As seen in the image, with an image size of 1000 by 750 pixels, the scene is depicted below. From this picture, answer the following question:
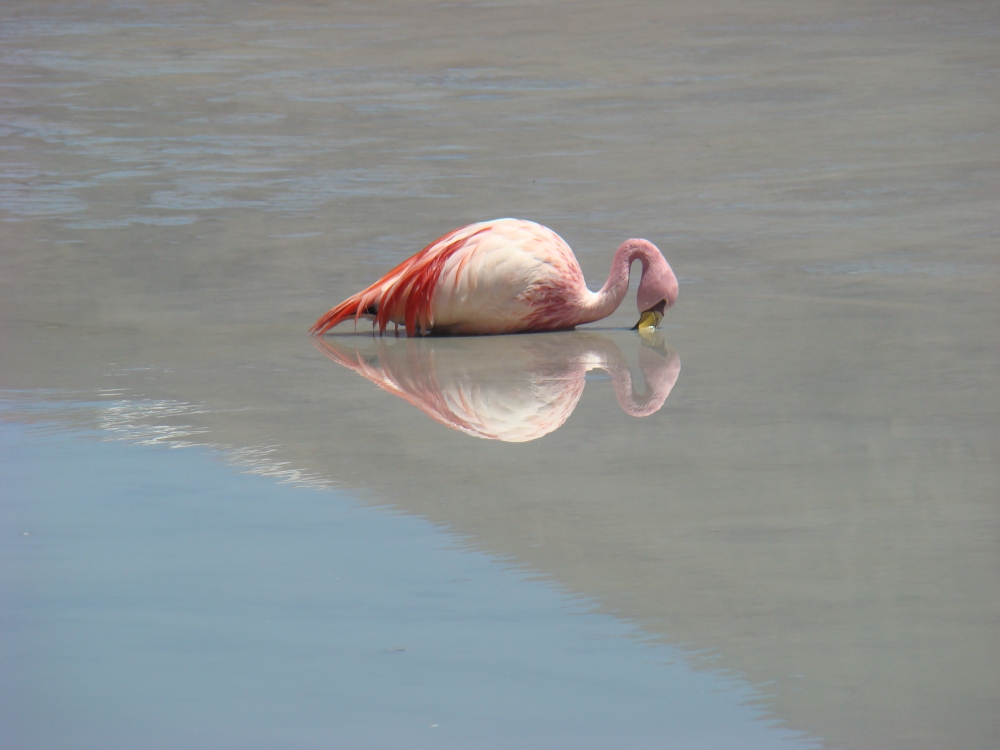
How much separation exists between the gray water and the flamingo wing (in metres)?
0.17

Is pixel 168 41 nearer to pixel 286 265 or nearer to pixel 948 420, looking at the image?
pixel 286 265

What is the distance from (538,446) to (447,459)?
11.9 inches

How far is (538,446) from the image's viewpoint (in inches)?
185

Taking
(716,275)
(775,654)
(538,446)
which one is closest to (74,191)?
(716,275)

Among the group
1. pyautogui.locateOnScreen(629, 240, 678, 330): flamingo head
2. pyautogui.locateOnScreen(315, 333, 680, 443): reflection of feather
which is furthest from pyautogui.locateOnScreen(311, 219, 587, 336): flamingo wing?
pyautogui.locateOnScreen(629, 240, 678, 330): flamingo head

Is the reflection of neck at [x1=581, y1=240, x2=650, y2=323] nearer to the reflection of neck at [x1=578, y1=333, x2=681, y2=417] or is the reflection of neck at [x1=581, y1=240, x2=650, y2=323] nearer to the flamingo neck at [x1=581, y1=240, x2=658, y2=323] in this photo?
the flamingo neck at [x1=581, y1=240, x2=658, y2=323]

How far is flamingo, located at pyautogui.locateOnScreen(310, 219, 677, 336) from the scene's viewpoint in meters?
6.73

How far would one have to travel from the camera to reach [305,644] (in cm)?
316

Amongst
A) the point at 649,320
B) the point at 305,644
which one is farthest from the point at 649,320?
the point at 305,644

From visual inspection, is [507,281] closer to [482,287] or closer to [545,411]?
[482,287]

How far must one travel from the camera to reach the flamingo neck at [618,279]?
6863 millimetres

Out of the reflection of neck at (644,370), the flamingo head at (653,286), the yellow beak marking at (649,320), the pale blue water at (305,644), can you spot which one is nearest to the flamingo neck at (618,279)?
the flamingo head at (653,286)

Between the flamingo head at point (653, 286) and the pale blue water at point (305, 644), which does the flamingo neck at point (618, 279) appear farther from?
the pale blue water at point (305, 644)

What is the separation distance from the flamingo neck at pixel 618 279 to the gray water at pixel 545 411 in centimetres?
26
